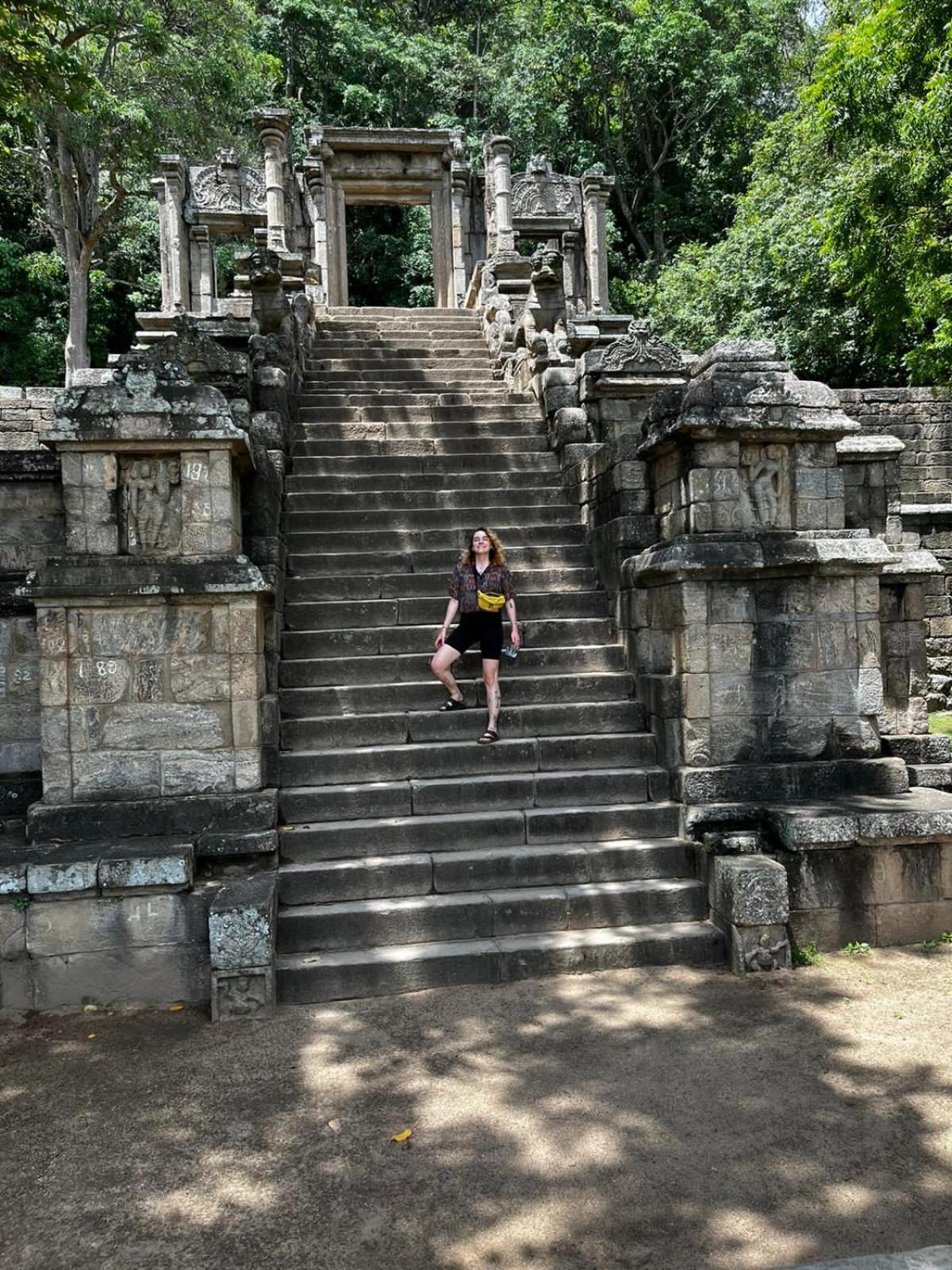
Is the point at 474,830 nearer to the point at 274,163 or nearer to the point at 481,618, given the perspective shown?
the point at 481,618

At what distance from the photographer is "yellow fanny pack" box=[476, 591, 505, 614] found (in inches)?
231

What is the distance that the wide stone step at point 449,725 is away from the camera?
5.77 m

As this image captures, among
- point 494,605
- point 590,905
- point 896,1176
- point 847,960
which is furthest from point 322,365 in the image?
point 896,1176

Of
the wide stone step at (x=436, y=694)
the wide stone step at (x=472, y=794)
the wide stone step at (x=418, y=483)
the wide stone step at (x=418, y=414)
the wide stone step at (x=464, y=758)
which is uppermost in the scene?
the wide stone step at (x=418, y=414)

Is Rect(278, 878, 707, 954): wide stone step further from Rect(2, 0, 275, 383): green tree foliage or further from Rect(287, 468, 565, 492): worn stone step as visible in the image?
Rect(2, 0, 275, 383): green tree foliage

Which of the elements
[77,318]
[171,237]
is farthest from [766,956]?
[171,237]

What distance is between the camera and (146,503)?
4957mm

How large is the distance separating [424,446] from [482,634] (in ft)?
10.9

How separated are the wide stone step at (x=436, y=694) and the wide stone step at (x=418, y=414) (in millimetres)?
3745

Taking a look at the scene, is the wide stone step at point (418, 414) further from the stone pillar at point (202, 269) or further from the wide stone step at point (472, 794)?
the stone pillar at point (202, 269)

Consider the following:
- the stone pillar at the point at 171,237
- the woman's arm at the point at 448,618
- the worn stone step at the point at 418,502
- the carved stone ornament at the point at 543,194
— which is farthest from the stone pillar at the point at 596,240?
the woman's arm at the point at 448,618

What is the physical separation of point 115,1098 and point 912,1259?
2886 millimetres

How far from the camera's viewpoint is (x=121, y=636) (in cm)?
491

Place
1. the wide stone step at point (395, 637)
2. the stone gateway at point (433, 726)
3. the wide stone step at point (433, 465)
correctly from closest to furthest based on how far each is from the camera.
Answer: the stone gateway at point (433, 726) → the wide stone step at point (395, 637) → the wide stone step at point (433, 465)
